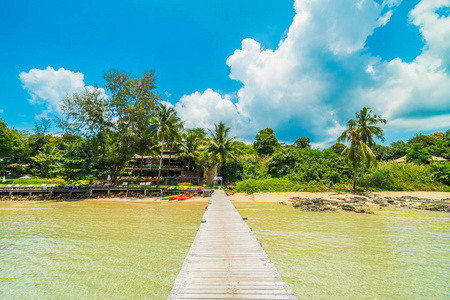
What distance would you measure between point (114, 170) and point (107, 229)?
1754 cm

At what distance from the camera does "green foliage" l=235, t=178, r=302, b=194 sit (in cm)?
2484

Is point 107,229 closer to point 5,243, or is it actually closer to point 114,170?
point 5,243

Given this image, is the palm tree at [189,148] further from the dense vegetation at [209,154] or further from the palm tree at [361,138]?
the palm tree at [361,138]

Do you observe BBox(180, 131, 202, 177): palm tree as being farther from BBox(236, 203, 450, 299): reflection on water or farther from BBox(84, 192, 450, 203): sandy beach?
BBox(236, 203, 450, 299): reflection on water

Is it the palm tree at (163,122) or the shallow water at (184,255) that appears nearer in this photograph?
the shallow water at (184,255)

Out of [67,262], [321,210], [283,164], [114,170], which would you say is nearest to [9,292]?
[67,262]

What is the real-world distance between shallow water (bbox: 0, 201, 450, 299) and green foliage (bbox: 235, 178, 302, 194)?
12724mm

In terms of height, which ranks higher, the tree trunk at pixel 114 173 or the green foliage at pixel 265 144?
the green foliage at pixel 265 144

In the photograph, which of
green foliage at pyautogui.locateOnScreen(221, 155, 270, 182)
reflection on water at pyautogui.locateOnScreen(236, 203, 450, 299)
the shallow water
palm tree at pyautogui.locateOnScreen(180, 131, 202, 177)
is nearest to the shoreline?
green foliage at pyautogui.locateOnScreen(221, 155, 270, 182)

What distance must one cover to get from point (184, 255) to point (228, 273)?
146 inches

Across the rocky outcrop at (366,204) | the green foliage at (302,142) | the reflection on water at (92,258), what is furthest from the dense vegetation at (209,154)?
the green foliage at (302,142)

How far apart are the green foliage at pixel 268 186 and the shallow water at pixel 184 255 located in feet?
41.7

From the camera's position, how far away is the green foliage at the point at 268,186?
2484cm

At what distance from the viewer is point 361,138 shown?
23.6m
